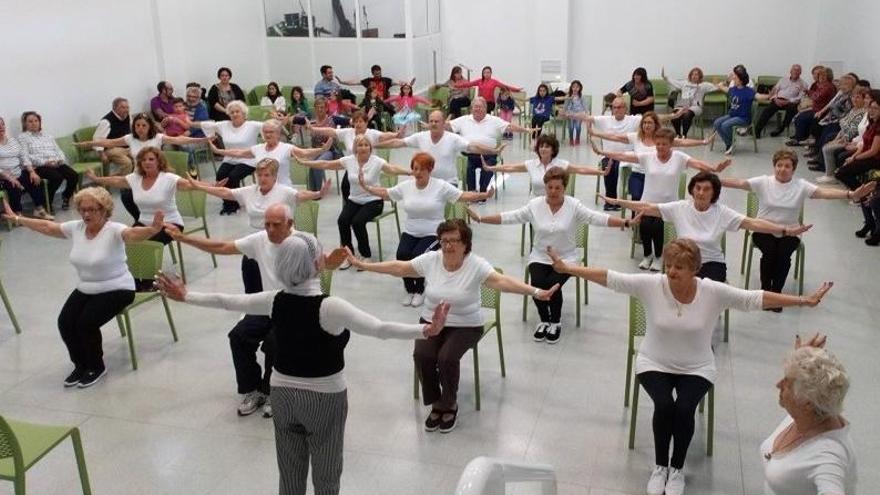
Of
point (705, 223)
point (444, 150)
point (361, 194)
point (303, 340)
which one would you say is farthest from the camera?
point (444, 150)

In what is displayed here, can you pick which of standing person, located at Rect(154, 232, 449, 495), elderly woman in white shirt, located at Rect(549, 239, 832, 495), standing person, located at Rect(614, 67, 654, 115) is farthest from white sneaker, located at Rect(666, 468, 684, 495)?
standing person, located at Rect(614, 67, 654, 115)

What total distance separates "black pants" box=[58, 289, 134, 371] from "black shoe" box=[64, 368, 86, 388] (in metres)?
0.03

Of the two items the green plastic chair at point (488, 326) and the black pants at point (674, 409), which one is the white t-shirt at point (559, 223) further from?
the black pants at point (674, 409)

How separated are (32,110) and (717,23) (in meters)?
10.9

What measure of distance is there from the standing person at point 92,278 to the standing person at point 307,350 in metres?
1.96

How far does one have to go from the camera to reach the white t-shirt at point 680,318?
3.48 meters

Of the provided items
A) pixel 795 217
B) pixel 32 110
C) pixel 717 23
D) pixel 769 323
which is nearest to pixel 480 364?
pixel 769 323

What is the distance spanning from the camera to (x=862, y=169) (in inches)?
311

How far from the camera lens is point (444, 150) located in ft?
23.8

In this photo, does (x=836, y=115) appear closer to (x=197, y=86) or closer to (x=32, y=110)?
(x=197, y=86)

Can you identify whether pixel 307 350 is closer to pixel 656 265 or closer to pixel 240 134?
pixel 656 265

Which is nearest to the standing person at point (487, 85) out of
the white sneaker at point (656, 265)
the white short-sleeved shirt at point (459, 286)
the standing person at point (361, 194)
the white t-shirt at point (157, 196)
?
the standing person at point (361, 194)

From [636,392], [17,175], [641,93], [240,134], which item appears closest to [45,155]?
[17,175]

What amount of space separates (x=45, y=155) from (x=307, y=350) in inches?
283
